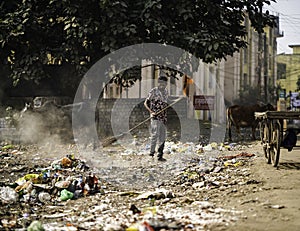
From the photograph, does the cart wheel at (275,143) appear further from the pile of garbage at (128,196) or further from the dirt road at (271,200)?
the pile of garbage at (128,196)

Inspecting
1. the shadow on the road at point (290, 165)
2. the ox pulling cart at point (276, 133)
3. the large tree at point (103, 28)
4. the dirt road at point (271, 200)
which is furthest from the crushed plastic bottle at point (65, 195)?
the large tree at point (103, 28)

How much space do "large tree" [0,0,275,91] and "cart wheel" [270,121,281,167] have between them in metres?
4.81

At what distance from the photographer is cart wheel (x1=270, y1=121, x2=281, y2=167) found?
26.8 ft

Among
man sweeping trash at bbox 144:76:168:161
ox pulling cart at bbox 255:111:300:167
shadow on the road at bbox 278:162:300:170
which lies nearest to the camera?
ox pulling cart at bbox 255:111:300:167

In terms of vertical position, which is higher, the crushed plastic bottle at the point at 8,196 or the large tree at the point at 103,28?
the large tree at the point at 103,28

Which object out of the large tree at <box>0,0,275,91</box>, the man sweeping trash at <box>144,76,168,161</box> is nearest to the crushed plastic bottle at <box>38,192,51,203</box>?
the man sweeping trash at <box>144,76,168,161</box>

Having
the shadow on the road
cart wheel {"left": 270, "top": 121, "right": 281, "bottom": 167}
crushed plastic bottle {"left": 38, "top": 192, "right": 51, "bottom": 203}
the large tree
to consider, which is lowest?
crushed plastic bottle {"left": 38, "top": 192, "right": 51, "bottom": 203}

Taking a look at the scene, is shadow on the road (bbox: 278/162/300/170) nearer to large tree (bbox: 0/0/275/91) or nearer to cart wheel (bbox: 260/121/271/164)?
cart wheel (bbox: 260/121/271/164)

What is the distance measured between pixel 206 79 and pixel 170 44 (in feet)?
69.7

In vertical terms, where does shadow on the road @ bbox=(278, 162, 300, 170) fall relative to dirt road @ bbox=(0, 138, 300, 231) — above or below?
above

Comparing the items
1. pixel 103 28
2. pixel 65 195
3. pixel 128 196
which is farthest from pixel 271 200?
pixel 103 28

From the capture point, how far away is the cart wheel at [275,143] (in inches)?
322

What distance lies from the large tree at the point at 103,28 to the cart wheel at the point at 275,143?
4.81 m

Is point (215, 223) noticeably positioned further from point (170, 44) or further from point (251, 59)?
point (251, 59)
